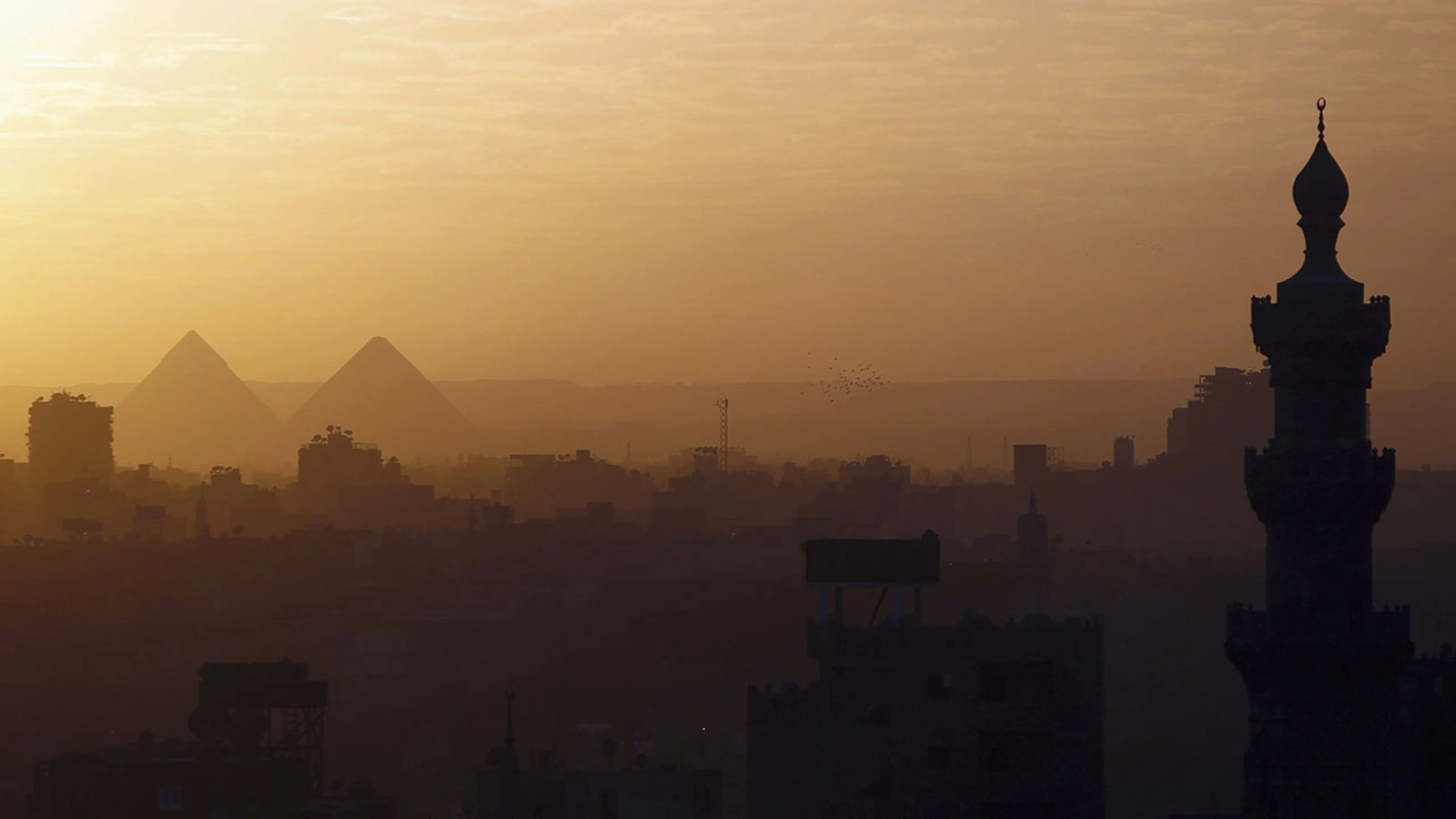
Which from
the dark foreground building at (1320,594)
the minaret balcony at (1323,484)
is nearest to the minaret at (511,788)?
the dark foreground building at (1320,594)

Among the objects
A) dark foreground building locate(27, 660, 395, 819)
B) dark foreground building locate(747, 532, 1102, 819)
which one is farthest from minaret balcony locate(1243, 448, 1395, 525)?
dark foreground building locate(27, 660, 395, 819)

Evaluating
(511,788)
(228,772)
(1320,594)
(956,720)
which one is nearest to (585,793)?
(511,788)

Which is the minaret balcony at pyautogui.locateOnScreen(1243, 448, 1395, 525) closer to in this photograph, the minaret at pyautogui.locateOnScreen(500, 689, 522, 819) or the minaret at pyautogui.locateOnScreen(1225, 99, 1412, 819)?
the minaret at pyautogui.locateOnScreen(1225, 99, 1412, 819)

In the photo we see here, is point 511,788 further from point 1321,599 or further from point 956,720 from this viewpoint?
point 1321,599

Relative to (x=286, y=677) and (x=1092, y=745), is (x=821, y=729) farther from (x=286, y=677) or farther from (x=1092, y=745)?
(x=286, y=677)

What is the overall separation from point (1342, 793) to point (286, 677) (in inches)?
1869

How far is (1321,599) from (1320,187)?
1034 centimetres

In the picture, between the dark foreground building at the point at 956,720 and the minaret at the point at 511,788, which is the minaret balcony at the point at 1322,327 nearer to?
the dark foreground building at the point at 956,720

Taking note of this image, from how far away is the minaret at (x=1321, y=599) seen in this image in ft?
203

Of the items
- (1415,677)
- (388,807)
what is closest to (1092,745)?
(1415,677)

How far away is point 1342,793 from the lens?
203 ft

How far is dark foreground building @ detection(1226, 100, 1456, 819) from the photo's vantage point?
6191 cm

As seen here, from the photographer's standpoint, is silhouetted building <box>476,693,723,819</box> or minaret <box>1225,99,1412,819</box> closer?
minaret <box>1225,99,1412,819</box>

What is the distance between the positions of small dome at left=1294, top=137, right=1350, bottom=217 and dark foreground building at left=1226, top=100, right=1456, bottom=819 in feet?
10.9
